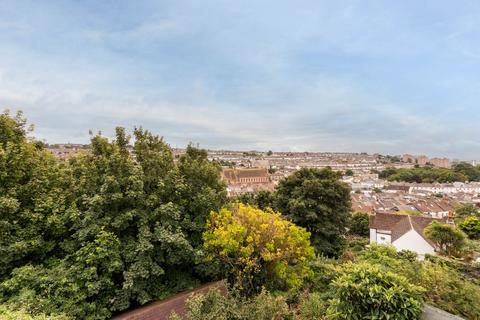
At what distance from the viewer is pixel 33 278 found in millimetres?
6551

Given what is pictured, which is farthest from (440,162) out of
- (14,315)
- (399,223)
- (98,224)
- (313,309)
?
(14,315)

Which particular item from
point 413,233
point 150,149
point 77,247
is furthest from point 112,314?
point 413,233

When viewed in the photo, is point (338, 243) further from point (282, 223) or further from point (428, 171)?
point (428, 171)

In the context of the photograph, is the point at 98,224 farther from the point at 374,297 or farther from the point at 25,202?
the point at 374,297

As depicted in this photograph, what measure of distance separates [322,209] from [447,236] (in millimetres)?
8918

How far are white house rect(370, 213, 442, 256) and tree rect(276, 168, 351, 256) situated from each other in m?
6.56

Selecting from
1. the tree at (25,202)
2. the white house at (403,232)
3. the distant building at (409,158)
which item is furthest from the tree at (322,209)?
the distant building at (409,158)

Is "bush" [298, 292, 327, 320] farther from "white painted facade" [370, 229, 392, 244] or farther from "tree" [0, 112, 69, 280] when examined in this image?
"white painted facade" [370, 229, 392, 244]

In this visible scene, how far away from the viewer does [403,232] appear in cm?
2141

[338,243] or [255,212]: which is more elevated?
[255,212]

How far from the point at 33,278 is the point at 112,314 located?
6.68 feet

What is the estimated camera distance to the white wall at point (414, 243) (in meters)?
20.0

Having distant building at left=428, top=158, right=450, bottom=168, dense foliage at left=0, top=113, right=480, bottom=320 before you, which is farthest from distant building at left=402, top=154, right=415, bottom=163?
dense foliage at left=0, top=113, right=480, bottom=320

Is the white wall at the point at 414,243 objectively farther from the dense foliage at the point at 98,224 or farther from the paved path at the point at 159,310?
the paved path at the point at 159,310
